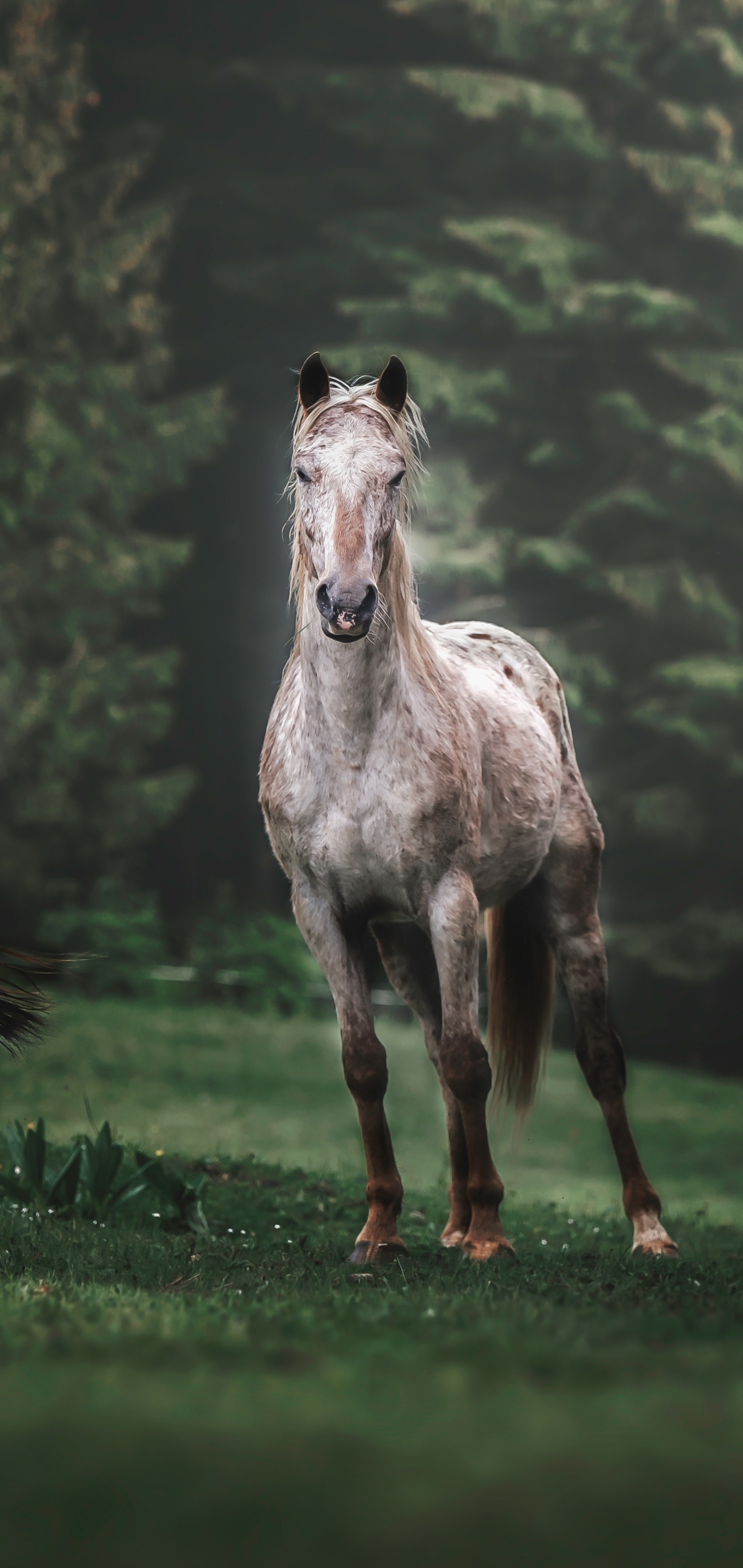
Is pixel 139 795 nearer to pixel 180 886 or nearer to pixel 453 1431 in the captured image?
pixel 180 886

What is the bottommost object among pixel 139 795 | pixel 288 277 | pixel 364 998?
pixel 364 998

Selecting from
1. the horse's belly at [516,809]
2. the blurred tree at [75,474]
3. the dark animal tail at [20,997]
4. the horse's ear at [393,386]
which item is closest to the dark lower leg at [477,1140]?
the horse's belly at [516,809]

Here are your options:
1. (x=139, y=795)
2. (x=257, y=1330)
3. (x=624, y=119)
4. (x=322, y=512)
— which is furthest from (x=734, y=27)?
(x=257, y=1330)

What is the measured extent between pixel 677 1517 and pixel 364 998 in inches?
98.5

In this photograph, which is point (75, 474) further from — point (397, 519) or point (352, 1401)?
point (352, 1401)

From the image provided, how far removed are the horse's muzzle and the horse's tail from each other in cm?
188

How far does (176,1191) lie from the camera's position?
14.5ft

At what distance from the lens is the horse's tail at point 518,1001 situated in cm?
504

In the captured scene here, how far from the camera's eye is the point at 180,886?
12.1m

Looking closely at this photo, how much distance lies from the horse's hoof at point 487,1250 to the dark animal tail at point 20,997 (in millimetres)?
1357

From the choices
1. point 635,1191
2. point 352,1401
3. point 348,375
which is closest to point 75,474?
point 348,375

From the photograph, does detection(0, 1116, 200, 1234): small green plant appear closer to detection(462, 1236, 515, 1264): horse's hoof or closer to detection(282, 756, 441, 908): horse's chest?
detection(462, 1236, 515, 1264): horse's hoof

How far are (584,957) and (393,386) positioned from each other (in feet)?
6.92

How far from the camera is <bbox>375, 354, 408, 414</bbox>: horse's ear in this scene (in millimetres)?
3965
